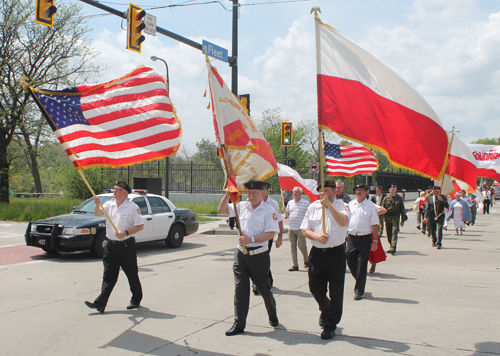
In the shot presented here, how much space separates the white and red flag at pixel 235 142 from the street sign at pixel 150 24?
7.32 metres

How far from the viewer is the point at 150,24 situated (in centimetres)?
1238

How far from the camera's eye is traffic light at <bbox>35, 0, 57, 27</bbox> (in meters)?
10.2

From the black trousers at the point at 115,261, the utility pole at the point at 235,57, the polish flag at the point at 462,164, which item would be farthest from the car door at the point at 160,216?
the polish flag at the point at 462,164

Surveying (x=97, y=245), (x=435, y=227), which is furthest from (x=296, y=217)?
(x=435, y=227)

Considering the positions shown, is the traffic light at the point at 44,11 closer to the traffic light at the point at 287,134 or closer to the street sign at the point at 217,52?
the street sign at the point at 217,52

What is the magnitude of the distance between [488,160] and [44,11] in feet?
46.6

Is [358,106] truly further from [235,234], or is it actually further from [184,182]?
[184,182]

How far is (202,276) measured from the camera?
8.83m

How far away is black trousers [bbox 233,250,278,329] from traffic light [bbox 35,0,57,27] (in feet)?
26.0

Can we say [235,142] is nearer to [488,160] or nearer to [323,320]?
[323,320]

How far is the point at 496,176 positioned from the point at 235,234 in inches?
360

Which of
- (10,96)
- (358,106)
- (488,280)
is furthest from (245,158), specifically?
(10,96)

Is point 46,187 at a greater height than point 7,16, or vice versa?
point 7,16

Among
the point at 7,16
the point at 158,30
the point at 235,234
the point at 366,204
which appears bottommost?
the point at 235,234
